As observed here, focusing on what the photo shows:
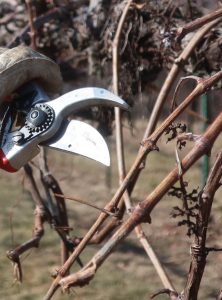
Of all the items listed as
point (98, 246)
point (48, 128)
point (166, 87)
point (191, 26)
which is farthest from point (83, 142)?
point (98, 246)

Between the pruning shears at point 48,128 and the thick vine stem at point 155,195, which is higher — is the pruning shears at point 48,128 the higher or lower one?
the higher one

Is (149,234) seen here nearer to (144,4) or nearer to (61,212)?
(61,212)

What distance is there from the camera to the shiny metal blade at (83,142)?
1.53 meters

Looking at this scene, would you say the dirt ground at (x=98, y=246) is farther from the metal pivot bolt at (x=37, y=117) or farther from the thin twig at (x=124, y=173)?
the metal pivot bolt at (x=37, y=117)

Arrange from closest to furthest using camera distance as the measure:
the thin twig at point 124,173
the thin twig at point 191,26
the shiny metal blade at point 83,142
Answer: the shiny metal blade at point 83,142
the thin twig at point 191,26
the thin twig at point 124,173

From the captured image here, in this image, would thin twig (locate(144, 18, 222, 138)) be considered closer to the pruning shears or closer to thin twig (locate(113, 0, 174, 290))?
thin twig (locate(113, 0, 174, 290))

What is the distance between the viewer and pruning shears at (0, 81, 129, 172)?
5.09 feet

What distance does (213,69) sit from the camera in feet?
9.27

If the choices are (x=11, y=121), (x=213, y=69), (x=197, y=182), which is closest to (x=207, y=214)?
(x=11, y=121)

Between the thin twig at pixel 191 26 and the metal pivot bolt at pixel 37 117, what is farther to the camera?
the thin twig at pixel 191 26

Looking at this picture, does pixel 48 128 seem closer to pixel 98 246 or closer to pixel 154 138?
pixel 154 138

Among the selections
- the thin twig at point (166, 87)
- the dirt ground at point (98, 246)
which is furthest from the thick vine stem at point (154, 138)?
the dirt ground at point (98, 246)

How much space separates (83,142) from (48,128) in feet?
0.26

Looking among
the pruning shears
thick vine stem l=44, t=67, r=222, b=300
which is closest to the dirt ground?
thick vine stem l=44, t=67, r=222, b=300
